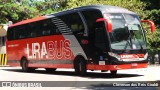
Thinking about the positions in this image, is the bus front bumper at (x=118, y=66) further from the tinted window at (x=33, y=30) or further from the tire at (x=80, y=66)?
the tinted window at (x=33, y=30)

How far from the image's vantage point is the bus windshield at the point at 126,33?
17.6 metres

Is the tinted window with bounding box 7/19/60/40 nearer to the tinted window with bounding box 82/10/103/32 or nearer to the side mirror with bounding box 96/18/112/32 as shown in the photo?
the tinted window with bounding box 82/10/103/32

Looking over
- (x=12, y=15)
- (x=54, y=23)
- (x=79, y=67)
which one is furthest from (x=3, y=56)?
(x=79, y=67)

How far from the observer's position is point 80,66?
19328 millimetres

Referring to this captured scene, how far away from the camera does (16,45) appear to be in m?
26.5

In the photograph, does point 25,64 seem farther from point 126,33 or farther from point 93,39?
point 126,33

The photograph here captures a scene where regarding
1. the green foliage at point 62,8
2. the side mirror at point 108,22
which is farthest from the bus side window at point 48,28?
the green foliage at point 62,8

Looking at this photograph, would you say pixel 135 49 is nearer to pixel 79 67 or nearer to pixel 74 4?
pixel 79 67

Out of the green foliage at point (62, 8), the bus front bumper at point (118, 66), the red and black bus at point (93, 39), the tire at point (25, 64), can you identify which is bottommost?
the bus front bumper at point (118, 66)

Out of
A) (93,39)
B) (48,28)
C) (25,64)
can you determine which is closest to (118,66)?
(93,39)

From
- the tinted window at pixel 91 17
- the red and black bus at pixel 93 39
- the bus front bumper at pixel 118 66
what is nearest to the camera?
the bus front bumper at pixel 118 66

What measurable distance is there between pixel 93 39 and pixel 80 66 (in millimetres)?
1730

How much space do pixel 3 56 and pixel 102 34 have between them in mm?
19320

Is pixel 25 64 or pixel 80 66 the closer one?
pixel 80 66
